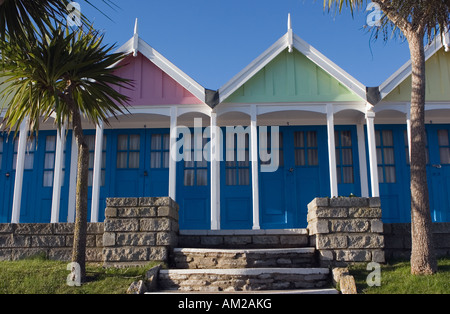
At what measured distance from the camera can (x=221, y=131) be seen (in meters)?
10.6

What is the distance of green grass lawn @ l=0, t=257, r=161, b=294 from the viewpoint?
5.67m

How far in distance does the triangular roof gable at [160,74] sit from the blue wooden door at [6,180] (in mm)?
3240

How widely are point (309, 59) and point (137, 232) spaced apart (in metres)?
5.28

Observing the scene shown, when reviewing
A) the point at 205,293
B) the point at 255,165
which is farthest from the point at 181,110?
the point at 205,293

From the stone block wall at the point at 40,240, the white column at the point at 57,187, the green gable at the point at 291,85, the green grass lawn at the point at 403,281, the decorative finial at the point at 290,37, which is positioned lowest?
the green grass lawn at the point at 403,281

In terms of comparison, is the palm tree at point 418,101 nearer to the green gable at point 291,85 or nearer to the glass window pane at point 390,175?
the green gable at point 291,85

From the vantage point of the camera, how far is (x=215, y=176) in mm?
9234

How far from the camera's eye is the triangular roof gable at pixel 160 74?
9664mm

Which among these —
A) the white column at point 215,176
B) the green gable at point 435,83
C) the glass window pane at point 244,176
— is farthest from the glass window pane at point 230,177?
the green gable at point 435,83

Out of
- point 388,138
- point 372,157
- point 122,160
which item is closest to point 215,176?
point 122,160

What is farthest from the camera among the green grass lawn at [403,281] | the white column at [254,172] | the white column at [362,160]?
the white column at [362,160]

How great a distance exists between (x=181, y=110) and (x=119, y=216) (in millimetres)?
3575

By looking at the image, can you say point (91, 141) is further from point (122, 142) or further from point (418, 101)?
point (418, 101)

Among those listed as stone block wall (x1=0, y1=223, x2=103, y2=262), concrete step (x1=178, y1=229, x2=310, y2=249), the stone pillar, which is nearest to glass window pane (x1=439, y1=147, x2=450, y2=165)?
concrete step (x1=178, y1=229, x2=310, y2=249)
